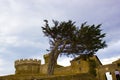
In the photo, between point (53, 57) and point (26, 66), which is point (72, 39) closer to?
point (53, 57)

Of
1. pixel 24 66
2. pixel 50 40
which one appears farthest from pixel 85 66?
pixel 50 40

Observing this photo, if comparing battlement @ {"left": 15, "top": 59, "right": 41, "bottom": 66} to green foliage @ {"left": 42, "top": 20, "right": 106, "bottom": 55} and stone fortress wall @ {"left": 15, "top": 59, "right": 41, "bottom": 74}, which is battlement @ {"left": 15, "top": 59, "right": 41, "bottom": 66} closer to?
stone fortress wall @ {"left": 15, "top": 59, "right": 41, "bottom": 74}

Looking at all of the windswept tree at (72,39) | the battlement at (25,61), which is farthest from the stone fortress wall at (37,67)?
the windswept tree at (72,39)

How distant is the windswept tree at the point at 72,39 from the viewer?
33.2 meters

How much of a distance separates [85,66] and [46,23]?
23891 mm

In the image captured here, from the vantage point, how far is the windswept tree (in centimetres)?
3322

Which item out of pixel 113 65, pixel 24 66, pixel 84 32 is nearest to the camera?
pixel 84 32

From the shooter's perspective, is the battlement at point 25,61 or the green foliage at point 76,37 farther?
the battlement at point 25,61

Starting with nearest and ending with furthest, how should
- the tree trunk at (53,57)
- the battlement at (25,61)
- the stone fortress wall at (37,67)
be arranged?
the tree trunk at (53,57) < the stone fortress wall at (37,67) < the battlement at (25,61)

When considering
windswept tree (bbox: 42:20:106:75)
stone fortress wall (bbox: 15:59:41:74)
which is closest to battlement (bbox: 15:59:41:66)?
stone fortress wall (bbox: 15:59:41:74)

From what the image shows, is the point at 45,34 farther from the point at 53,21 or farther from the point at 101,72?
the point at 101,72

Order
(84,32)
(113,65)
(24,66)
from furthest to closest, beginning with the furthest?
1. (24,66)
2. (113,65)
3. (84,32)

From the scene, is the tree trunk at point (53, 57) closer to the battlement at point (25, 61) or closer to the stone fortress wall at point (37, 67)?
the stone fortress wall at point (37, 67)

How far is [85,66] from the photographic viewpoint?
55.2 metres
